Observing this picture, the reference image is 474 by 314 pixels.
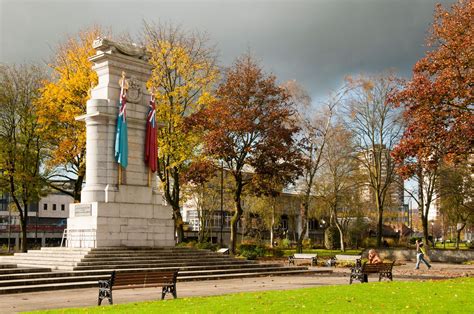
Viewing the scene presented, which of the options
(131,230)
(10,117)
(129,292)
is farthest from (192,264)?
(10,117)

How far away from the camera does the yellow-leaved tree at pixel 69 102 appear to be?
37500 millimetres

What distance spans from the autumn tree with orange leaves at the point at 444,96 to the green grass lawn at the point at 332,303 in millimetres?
11236

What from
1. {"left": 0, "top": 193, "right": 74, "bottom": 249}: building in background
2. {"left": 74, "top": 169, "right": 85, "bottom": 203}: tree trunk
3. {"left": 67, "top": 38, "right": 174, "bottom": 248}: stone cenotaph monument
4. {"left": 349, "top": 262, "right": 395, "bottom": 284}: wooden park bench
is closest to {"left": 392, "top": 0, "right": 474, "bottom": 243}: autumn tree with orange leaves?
{"left": 349, "top": 262, "right": 395, "bottom": 284}: wooden park bench

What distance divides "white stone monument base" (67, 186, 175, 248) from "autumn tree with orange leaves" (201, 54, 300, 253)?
9772mm

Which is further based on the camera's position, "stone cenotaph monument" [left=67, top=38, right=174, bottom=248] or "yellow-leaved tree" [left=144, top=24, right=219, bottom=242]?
"yellow-leaved tree" [left=144, top=24, right=219, bottom=242]

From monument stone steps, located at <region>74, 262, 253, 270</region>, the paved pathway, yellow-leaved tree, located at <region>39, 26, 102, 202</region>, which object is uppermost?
yellow-leaved tree, located at <region>39, 26, 102, 202</region>

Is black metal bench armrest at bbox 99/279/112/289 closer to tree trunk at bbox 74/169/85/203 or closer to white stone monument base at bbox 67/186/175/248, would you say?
white stone monument base at bbox 67/186/175/248

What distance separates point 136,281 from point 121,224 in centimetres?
1066

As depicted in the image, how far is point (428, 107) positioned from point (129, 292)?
639 inches

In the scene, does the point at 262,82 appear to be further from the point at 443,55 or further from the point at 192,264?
the point at 192,264

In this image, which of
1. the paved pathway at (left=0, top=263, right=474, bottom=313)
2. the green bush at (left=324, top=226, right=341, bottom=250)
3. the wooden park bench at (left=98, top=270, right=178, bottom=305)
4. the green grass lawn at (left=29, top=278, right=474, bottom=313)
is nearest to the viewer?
the green grass lawn at (left=29, top=278, right=474, bottom=313)

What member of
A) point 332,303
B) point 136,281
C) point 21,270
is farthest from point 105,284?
point 21,270

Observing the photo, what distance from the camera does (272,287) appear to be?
66.3 feet

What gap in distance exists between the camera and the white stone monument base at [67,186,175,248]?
25.6 m
